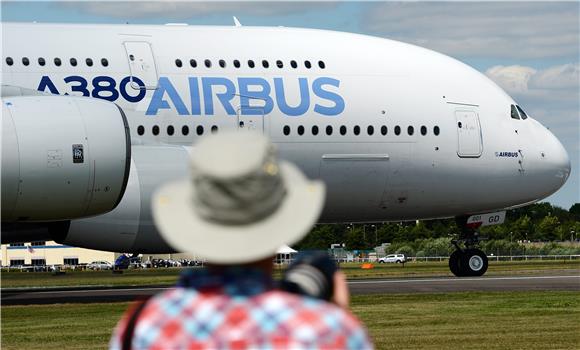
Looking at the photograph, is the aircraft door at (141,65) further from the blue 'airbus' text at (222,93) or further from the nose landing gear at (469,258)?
the nose landing gear at (469,258)

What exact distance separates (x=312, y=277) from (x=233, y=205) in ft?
1.18

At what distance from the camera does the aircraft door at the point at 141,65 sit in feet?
78.4

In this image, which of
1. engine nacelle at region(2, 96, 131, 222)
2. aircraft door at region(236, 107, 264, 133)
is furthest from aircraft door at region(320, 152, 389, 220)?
engine nacelle at region(2, 96, 131, 222)

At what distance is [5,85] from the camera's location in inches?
877

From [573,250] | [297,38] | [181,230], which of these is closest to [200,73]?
[297,38]

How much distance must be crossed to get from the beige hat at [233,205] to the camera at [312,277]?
0.42 ft

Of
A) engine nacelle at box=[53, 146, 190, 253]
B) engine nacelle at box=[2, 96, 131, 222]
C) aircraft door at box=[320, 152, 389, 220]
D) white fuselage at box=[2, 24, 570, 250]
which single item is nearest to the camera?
engine nacelle at box=[2, 96, 131, 222]

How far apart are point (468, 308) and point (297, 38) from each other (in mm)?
9275

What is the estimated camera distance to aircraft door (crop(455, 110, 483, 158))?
1091 inches

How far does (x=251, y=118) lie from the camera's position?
25000 mm

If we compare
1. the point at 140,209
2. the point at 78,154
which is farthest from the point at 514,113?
the point at 78,154

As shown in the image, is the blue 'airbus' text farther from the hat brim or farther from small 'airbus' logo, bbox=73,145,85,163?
the hat brim

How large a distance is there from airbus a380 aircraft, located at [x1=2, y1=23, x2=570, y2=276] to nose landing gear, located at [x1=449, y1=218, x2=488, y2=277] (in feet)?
0.11

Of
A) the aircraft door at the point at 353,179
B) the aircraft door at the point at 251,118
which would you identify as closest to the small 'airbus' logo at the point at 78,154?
the aircraft door at the point at 251,118
